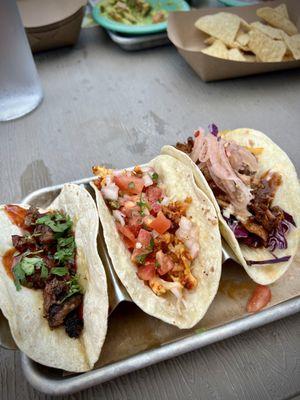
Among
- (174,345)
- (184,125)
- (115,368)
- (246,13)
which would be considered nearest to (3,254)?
(115,368)

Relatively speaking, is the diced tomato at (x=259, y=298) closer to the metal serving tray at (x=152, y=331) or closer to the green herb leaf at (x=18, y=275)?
the metal serving tray at (x=152, y=331)

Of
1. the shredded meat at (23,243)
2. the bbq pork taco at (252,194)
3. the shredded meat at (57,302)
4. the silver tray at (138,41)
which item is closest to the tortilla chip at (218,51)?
the silver tray at (138,41)

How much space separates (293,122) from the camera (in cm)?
292

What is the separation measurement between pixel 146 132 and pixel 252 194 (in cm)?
132

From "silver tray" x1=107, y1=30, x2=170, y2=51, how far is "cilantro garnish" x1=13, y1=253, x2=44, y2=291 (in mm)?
2907

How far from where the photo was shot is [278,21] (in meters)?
3.48

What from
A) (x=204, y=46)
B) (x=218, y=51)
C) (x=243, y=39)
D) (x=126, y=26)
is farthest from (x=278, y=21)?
(x=126, y=26)

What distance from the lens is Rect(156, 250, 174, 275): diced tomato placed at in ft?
5.30

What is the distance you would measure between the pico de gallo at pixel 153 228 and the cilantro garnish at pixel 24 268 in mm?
420

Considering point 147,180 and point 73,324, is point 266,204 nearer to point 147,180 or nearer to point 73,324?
point 147,180

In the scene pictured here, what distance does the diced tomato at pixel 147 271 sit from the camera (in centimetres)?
160

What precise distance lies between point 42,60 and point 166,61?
1393 mm

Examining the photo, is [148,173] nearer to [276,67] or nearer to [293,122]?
[293,122]

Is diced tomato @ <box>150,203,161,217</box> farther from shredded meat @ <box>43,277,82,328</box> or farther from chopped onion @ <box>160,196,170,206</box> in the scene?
shredded meat @ <box>43,277,82,328</box>
